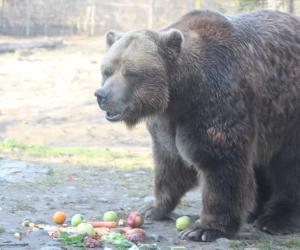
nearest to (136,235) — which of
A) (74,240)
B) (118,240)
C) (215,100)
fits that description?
(118,240)

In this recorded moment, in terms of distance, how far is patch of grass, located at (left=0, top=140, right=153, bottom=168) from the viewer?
10684mm

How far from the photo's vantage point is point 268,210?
675cm

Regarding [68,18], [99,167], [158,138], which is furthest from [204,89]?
[68,18]

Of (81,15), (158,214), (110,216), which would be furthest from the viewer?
(81,15)

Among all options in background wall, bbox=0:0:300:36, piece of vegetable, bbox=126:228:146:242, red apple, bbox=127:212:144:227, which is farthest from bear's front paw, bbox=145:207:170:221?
background wall, bbox=0:0:300:36

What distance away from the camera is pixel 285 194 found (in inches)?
262

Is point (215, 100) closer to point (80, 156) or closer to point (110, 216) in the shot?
point (110, 216)

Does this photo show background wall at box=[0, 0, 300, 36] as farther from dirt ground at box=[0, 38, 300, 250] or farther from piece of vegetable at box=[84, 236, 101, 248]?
piece of vegetable at box=[84, 236, 101, 248]

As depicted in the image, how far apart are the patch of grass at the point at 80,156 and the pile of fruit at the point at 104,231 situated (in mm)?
3921

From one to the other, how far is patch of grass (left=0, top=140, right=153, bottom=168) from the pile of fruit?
12.9ft

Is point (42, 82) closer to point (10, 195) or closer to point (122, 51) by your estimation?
point (10, 195)

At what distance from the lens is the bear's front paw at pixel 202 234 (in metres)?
6.07

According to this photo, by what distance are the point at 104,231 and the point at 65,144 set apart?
7.55 m

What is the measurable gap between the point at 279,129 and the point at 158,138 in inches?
37.8
